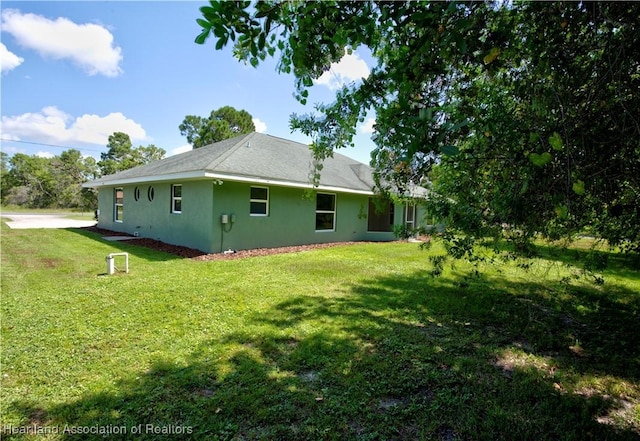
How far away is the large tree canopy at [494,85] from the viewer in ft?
6.39

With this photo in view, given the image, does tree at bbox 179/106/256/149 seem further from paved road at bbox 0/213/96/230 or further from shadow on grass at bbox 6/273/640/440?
shadow on grass at bbox 6/273/640/440

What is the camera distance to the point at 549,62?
8.20 feet

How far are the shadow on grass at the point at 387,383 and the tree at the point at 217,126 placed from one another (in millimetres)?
30212

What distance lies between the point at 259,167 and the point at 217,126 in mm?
23239

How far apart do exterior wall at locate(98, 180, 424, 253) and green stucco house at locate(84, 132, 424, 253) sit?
33 mm

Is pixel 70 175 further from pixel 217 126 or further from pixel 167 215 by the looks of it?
pixel 167 215

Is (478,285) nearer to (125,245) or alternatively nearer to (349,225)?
(349,225)

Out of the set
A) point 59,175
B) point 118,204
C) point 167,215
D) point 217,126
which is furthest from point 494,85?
point 59,175

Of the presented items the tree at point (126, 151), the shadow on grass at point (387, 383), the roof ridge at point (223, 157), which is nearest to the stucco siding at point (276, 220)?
the roof ridge at point (223, 157)

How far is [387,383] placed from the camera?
3.03m

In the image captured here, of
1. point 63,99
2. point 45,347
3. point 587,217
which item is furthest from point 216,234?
point 63,99

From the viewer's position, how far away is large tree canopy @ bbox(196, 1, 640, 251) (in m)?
1.95

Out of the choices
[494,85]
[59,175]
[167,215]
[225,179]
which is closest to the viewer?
[494,85]

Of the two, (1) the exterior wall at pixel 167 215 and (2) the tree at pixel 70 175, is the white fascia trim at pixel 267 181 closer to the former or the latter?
(1) the exterior wall at pixel 167 215
